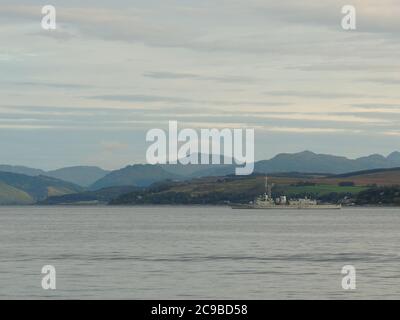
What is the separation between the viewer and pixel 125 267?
272 feet

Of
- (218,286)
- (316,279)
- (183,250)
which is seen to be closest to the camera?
(218,286)

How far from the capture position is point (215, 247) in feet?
374

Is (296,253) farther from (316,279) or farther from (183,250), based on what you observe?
(316,279)
